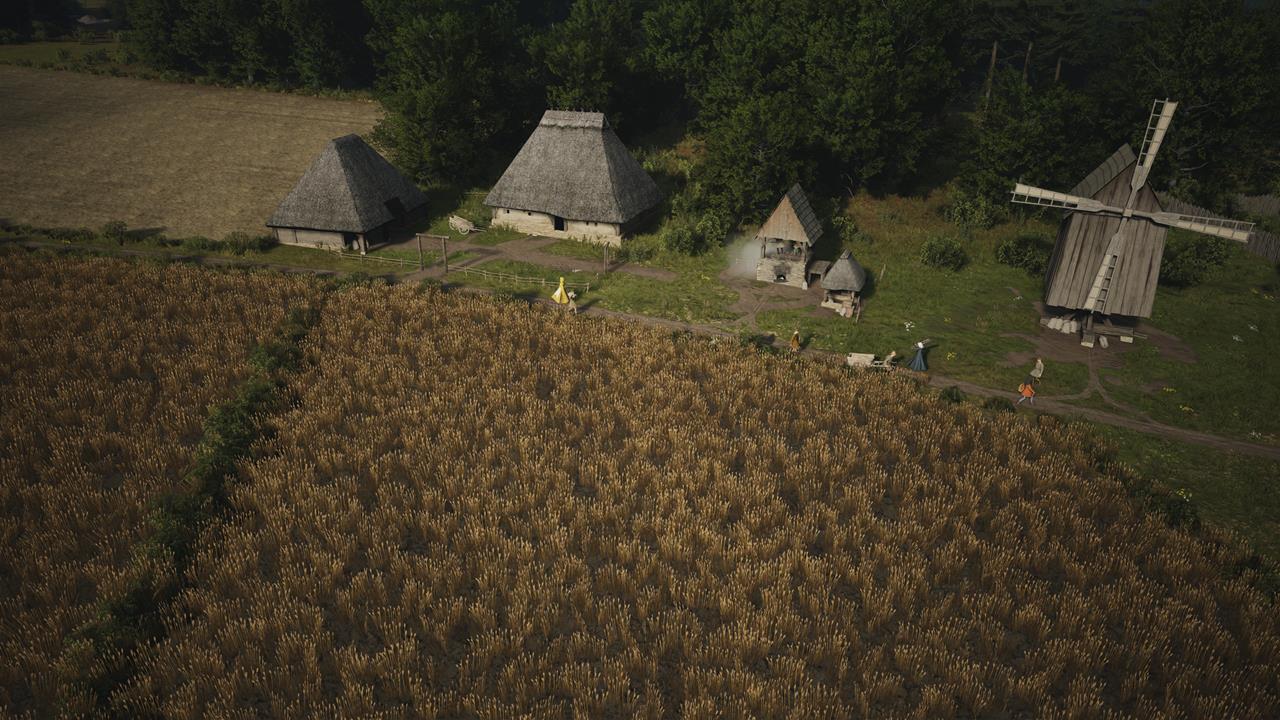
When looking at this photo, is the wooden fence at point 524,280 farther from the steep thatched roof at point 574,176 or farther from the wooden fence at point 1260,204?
the wooden fence at point 1260,204

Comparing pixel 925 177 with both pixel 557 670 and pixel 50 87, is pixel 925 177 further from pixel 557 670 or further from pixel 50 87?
pixel 50 87

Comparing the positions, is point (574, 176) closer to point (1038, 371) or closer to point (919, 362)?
point (919, 362)

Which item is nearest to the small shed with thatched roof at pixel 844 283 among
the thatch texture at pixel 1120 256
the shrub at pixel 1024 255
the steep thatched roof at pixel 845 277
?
the steep thatched roof at pixel 845 277

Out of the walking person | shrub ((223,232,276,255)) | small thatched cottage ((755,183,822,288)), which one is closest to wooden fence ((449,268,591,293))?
small thatched cottage ((755,183,822,288))

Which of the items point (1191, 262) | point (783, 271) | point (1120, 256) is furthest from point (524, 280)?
point (1191, 262)

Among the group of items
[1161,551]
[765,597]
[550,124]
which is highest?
[550,124]

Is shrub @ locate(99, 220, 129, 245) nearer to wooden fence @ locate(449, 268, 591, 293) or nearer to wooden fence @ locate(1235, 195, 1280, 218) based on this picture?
wooden fence @ locate(449, 268, 591, 293)

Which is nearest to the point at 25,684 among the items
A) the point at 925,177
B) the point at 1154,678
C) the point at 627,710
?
the point at 627,710

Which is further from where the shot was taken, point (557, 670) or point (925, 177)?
point (925, 177)
